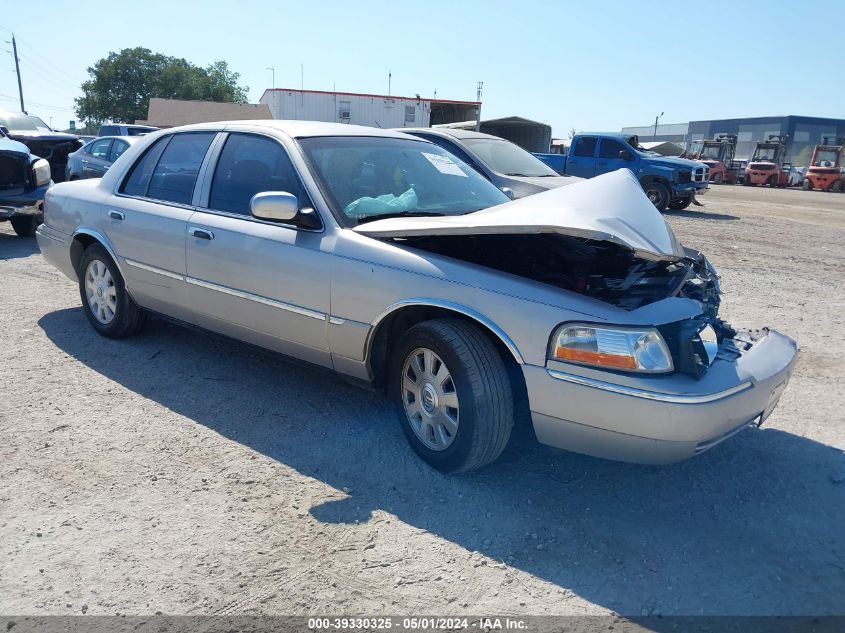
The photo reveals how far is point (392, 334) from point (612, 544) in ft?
4.80

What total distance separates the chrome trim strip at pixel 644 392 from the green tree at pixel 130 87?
7945 cm

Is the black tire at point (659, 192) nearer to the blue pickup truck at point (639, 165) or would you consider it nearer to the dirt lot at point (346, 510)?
the blue pickup truck at point (639, 165)

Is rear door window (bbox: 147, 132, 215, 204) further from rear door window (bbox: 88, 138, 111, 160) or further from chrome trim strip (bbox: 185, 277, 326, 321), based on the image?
rear door window (bbox: 88, 138, 111, 160)

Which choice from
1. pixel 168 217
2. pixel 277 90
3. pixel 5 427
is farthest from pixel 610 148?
pixel 277 90

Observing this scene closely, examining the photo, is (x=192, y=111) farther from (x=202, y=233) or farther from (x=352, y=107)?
(x=202, y=233)

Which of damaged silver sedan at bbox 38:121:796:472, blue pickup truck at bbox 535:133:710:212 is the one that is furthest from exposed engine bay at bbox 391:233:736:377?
blue pickup truck at bbox 535:133:710:212

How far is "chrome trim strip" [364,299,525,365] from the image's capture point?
2.89m

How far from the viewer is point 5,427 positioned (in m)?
3.61

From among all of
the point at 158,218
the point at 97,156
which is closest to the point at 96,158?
the point at 97,156

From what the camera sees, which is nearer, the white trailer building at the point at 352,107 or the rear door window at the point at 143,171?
the rear door window at the point at 143,171

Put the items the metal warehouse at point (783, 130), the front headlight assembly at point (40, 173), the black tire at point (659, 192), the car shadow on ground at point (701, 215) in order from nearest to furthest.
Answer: the front headlight assembly at point (40, 173) < the car shadow on ground at point (701, 215) < the black tire at point (659, 192) < the metal warehouse at point (783, 130)

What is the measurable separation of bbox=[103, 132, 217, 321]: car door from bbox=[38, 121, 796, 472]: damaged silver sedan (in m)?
0.02

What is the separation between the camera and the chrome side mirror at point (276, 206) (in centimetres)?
337

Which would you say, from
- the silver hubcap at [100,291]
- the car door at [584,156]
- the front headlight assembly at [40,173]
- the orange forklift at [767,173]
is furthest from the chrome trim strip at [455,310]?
the orange forklift at [767,173]
